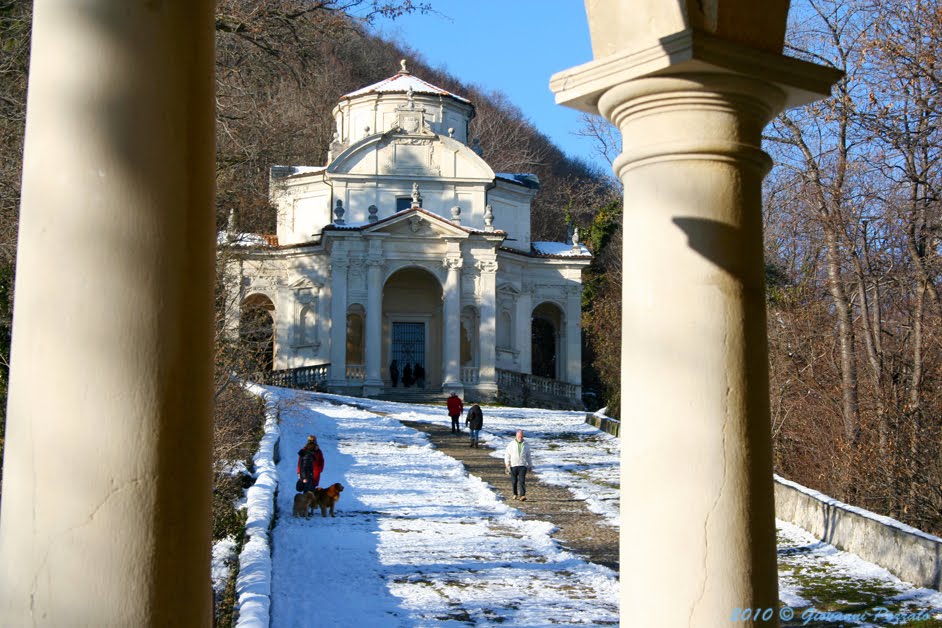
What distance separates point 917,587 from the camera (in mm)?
12398

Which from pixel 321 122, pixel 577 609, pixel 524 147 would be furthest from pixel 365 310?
pixel 524 147

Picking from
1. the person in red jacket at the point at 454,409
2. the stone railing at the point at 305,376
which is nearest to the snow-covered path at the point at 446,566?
the person in red jacket at the point at 454,409

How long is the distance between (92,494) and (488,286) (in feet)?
136

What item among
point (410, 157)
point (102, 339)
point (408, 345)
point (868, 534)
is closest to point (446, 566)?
point (868, 534)

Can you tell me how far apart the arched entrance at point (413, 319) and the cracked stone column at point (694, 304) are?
136ft

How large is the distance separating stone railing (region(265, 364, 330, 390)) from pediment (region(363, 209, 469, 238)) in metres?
5.74

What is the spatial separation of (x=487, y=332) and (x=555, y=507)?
25051mm

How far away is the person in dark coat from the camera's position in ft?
145

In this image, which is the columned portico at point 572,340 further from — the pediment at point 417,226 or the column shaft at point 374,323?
the column shaft at point 374,323

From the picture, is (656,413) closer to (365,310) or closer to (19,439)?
(19,439)

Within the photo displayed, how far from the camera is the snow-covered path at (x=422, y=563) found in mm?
11484

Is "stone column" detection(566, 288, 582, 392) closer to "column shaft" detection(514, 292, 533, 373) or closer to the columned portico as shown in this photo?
the columned portico

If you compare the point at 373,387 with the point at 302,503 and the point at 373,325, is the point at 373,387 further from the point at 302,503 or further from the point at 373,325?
the point at 302,503

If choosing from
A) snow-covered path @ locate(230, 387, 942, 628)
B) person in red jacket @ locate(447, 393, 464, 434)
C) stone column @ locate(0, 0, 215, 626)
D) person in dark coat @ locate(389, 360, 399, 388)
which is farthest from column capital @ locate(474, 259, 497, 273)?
stone column @ locate(0, 0, 215, 626)
